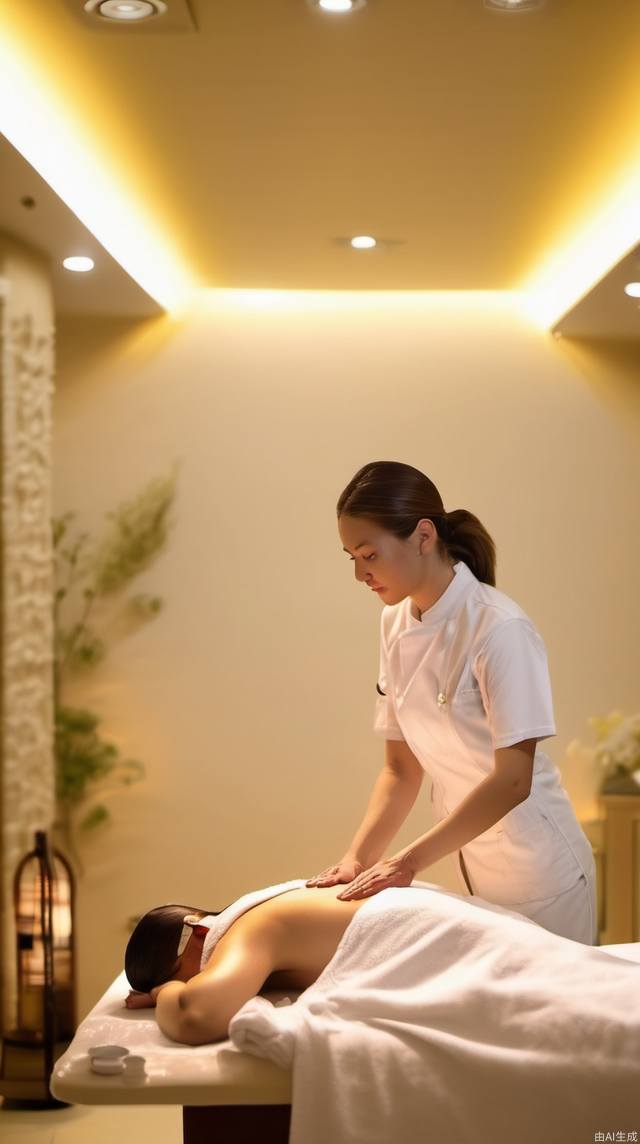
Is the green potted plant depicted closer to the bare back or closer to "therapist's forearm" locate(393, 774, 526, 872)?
the bare back

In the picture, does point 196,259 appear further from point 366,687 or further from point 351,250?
point 366,687

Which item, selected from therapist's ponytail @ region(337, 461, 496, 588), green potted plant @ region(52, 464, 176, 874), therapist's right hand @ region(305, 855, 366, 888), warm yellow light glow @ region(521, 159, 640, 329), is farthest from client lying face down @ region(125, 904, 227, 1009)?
warm yellow light glow @ region(521, 159, 640, 329)

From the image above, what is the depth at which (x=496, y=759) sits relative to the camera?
2.30 metres

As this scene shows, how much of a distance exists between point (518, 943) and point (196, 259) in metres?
2.57

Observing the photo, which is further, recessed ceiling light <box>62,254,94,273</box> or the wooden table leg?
recessed ceiling light <box>62,254,94,273</box>

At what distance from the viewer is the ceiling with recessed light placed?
8.02 feet

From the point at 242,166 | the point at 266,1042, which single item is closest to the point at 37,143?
the point at 242,166

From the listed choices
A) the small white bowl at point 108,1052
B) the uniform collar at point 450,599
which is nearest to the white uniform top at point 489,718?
the uniform collar at point 450,599

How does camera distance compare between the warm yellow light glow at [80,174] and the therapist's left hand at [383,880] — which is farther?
the warm yellow light glow at [80,174]

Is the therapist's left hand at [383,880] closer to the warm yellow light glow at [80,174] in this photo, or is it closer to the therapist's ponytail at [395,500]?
the therapist's ponytail at [395,500]

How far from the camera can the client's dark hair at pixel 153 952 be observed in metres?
2.31

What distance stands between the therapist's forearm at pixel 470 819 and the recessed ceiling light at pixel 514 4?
56.6 inches

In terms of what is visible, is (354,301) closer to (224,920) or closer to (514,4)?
(514,4)

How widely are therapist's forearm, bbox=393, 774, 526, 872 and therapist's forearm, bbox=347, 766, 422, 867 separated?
0.33m
